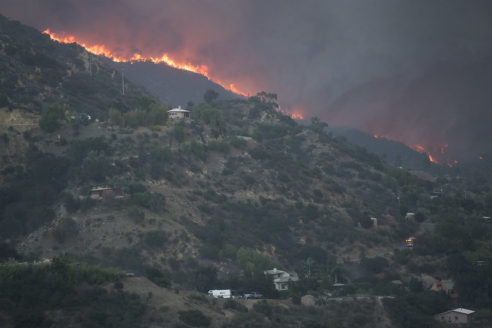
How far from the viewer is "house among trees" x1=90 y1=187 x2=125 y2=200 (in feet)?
322

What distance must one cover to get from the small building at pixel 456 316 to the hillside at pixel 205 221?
1.44 metres

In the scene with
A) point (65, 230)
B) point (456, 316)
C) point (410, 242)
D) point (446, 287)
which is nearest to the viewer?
point (456, 316)

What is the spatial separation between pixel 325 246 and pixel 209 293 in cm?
4118

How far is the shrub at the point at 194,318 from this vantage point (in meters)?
54.4

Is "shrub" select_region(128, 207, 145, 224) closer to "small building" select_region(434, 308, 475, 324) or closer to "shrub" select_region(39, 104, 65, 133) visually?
"shrub" select_region(39, 104, 65, 133)

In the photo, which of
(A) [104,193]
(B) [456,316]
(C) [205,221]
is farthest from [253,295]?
(A) [104,193]

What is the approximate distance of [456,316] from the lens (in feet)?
240

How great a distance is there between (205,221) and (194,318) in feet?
164

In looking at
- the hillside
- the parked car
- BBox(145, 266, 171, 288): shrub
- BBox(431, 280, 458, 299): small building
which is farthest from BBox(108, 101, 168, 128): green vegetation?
BBox(431, 280, 458, 299): small building

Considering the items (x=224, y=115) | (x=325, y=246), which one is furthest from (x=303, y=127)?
(x=325, y=246)

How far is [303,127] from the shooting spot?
186625 mm

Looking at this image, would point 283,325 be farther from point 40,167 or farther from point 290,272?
point 40,167

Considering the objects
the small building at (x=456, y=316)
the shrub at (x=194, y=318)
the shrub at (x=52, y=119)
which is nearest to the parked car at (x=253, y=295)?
the shrub at (x=194, y=318)

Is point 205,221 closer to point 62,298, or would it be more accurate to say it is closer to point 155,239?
point 155,239
